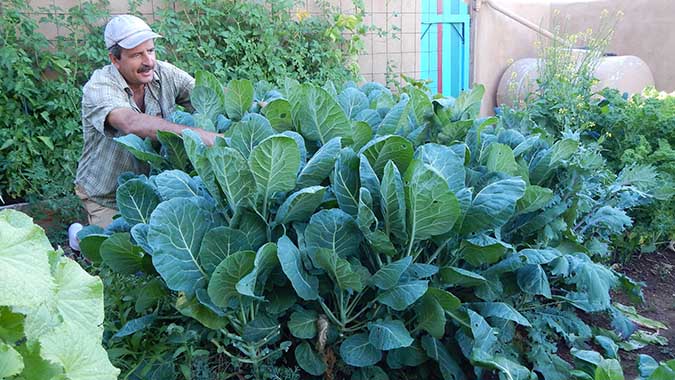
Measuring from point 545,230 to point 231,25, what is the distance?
156 inches

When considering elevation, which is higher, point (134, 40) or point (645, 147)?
point (134, 40)

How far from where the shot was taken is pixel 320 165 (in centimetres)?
219

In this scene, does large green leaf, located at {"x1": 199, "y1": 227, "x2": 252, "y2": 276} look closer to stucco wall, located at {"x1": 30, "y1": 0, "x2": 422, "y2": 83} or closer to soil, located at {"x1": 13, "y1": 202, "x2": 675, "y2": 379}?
soil, located at {"x1": 13, "y1": 202, "x2": 675, "y2": 379}

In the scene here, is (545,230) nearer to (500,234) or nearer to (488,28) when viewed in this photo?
(500,234)

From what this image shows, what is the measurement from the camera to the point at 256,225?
2.21 m

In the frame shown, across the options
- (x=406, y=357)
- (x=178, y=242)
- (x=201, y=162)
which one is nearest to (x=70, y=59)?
(x=201, y=162)

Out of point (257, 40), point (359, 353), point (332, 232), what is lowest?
point (359, 353)

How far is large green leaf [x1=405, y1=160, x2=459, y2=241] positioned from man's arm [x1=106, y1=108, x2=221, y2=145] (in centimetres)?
97

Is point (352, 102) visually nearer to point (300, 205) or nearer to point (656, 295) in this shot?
point (300, 205)

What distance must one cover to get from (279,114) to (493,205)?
3.22 ft

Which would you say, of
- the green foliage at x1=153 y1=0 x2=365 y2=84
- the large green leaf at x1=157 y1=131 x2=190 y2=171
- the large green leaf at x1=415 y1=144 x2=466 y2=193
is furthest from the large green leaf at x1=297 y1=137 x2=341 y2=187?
the green foliage at x1=153 y1=0 x2=365 y2=84

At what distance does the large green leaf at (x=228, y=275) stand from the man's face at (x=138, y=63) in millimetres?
1953

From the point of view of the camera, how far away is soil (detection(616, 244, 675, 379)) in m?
2.77

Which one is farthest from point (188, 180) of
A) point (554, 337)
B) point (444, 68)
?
point (444, 68)
